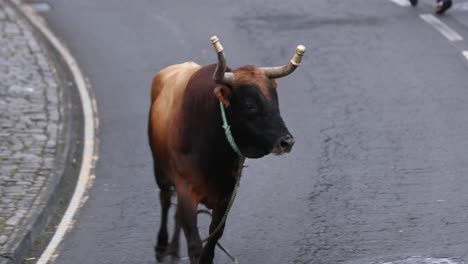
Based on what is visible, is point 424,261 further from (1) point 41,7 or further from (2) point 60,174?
(1) point 41,7

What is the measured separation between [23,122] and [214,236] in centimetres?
568

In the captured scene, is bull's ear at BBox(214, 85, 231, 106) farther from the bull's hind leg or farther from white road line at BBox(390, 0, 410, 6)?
white road line at BBox(390, 0, 410, 6)

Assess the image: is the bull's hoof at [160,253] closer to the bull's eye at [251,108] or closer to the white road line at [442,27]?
the bull's eye at [251,108]

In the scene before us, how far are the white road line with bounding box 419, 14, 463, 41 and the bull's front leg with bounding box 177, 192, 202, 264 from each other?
9181mm

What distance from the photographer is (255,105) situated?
8336mm

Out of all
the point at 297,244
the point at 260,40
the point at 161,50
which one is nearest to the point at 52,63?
the point at 161,50

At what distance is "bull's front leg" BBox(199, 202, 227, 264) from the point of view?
9.31m

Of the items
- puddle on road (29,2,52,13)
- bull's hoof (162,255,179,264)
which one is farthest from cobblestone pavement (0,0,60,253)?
bull's hoof (162,255,179,264)

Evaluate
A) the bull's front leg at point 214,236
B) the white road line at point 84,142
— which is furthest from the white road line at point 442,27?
the bull's front leg at point 214,236

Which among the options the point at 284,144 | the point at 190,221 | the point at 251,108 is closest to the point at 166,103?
the point at 190,221

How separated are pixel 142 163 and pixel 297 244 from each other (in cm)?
338

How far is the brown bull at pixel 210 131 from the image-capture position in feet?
27.3

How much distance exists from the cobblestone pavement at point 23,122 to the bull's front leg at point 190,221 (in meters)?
2.21

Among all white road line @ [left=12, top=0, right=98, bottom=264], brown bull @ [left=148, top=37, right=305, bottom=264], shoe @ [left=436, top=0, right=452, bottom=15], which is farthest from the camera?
shoe @ [left=436, top=0, right=452, bottom=15]
